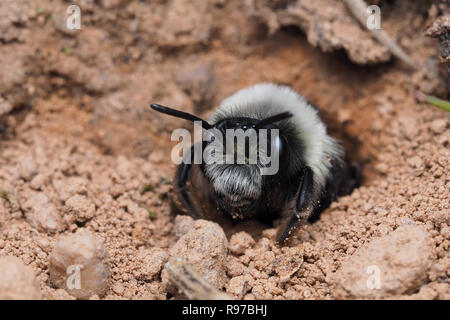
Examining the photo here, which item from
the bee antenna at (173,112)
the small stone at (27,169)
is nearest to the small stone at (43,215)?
the small stone at (27,169)

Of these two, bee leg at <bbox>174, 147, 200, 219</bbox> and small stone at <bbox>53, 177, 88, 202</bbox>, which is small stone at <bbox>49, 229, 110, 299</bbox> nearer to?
small stone at <bbox>53, 177, 88, 202</bbox>

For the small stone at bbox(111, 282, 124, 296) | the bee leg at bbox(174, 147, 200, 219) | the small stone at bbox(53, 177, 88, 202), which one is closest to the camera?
the small stone at bbox(111, 282, 124, 296)

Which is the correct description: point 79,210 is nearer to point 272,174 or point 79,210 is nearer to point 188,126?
point 272,174

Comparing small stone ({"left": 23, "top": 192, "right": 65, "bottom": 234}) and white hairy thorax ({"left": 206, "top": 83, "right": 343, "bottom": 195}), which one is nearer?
small stone ({"left": 23, "top": 192, "right": 65, "bottom": 234})

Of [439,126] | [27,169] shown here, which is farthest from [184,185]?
[439,126]

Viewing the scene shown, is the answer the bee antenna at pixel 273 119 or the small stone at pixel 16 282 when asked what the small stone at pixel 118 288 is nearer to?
the small stone at pixel 16 282
